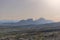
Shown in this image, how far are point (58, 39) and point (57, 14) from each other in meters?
0.55

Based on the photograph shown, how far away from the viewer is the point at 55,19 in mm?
3205

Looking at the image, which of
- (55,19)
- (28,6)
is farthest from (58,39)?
(28,6)

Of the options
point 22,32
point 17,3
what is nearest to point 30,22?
point 22,32

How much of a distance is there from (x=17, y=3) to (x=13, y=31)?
0.64m

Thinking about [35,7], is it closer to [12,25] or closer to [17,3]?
[17,3]

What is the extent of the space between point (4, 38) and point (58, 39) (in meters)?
1.16

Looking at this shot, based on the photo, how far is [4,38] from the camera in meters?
3.13

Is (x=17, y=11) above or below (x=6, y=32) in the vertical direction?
above

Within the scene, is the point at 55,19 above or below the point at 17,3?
below

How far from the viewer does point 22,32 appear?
323 centimetres

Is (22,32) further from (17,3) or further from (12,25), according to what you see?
(17,3)

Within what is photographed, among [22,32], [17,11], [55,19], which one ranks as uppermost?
[17,11]

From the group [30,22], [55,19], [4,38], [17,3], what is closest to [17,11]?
[17,3]

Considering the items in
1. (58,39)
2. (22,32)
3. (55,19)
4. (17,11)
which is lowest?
(58,39)
